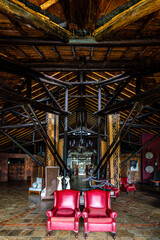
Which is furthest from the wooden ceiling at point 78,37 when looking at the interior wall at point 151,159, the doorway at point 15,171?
the doorway at point 15,171

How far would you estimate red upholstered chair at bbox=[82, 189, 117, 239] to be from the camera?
4387 mm

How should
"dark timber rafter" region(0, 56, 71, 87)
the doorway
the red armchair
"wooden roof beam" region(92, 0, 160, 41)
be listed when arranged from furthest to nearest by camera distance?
the doorway, the red armchair, "dark timber rafter" region(0, 56, 71, 87), "wooden roof beam" region(92, 0, 160, 41)

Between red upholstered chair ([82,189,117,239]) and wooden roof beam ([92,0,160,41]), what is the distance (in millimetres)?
4376

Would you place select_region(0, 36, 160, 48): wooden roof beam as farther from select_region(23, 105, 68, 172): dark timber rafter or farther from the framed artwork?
the framed artwork

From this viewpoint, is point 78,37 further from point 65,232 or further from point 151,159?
point 151,159

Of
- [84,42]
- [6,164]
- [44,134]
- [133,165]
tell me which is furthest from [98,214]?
[6,164]

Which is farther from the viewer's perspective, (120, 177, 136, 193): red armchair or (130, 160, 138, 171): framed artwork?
(130, 160, 138, 171): framed artwork

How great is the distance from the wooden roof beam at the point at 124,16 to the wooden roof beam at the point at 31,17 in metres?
0.88

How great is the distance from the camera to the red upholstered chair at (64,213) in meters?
4.45

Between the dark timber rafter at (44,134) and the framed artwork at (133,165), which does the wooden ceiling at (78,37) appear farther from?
the framed artwork at (133,165)

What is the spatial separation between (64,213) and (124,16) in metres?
4.94

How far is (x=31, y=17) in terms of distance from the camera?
3.23 meters

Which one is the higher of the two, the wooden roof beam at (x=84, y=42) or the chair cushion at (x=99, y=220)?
the wooden roof beam at (x=84, y=42)

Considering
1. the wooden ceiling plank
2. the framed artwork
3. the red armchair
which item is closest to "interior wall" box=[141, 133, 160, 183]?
the framed artwork
